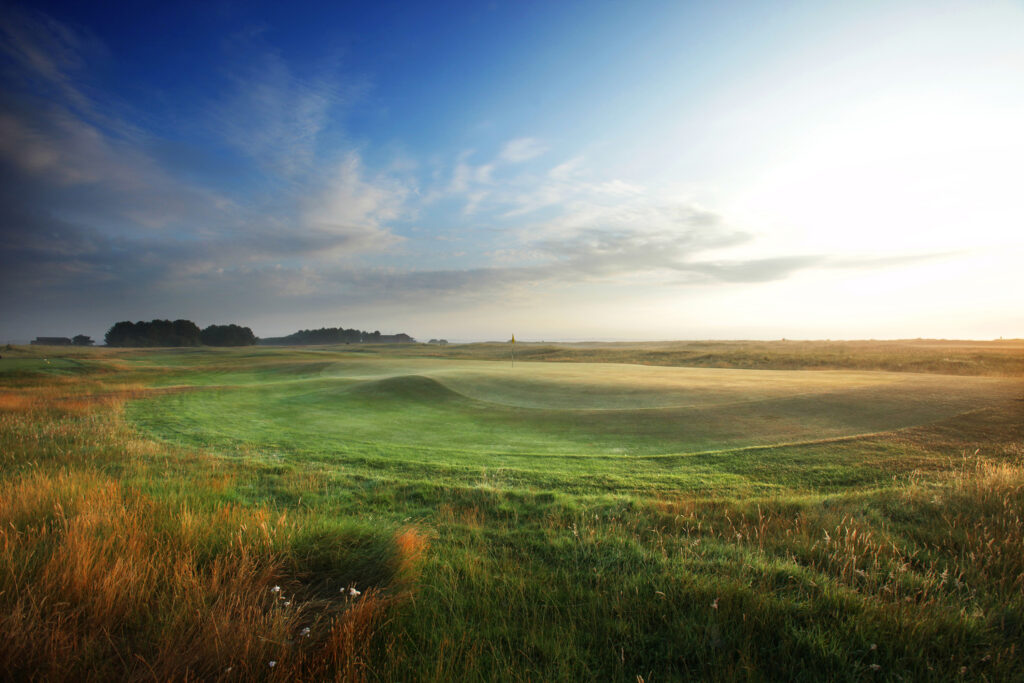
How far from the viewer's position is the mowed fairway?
33.7 feet

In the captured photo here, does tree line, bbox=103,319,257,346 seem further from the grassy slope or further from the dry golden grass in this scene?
the dry golden grass

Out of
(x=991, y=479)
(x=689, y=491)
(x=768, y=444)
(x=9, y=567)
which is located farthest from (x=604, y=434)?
(x=9, y=567)

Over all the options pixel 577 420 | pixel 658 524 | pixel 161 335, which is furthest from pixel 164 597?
pixel 161 335

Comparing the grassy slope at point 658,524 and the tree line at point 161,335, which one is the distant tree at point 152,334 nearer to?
the tree line at point 161,335

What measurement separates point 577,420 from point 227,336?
142128 mm

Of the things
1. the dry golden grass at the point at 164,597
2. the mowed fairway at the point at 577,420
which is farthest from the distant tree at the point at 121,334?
the dry golden grass at the point at 164,597

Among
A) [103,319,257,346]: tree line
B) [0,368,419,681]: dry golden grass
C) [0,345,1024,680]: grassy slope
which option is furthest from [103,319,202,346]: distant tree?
[0,368,419,681]: dry golden grass

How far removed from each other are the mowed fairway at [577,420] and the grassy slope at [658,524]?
5.4 inches

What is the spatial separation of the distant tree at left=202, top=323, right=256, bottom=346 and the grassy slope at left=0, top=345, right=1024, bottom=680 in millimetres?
132967

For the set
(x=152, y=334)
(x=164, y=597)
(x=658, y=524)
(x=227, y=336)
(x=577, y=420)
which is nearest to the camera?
(x=164, y=597)

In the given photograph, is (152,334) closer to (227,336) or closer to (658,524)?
(227,336)

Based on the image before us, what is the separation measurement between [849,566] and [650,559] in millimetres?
2041

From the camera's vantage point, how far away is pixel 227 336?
128 m

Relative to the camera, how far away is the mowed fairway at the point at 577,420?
10266mm
